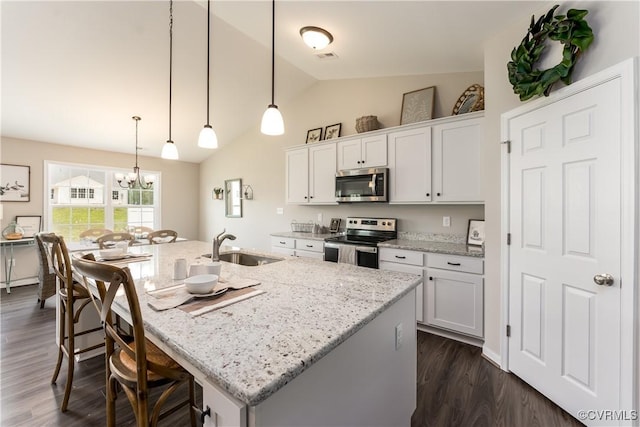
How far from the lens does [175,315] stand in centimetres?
104

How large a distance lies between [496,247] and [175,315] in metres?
2.36

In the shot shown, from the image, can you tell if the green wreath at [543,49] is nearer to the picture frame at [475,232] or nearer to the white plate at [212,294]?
the picture frame at [475,232]

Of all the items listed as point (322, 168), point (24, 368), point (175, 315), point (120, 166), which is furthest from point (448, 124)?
point (120, 166)

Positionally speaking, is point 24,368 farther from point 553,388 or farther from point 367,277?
point 553,388

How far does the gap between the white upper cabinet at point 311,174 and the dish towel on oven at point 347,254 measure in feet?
2.62

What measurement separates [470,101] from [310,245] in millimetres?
2486

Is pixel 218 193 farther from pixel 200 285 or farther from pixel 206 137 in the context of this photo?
pixel 200 285

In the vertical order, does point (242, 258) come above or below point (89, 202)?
below

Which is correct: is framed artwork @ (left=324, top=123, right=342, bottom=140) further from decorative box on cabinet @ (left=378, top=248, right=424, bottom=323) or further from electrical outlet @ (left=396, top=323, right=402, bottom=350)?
electrical outlet @ (left=396, top=323, right=402, bottom=350)

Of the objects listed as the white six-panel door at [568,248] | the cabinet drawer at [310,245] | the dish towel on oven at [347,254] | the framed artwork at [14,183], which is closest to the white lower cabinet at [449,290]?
the white six-panel door at [568,248]

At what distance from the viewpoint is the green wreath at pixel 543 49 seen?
1.59 m

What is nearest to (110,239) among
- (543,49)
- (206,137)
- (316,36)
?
(206,137)

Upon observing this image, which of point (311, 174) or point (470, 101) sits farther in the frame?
point (311, 174)

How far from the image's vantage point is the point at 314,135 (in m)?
4.37
